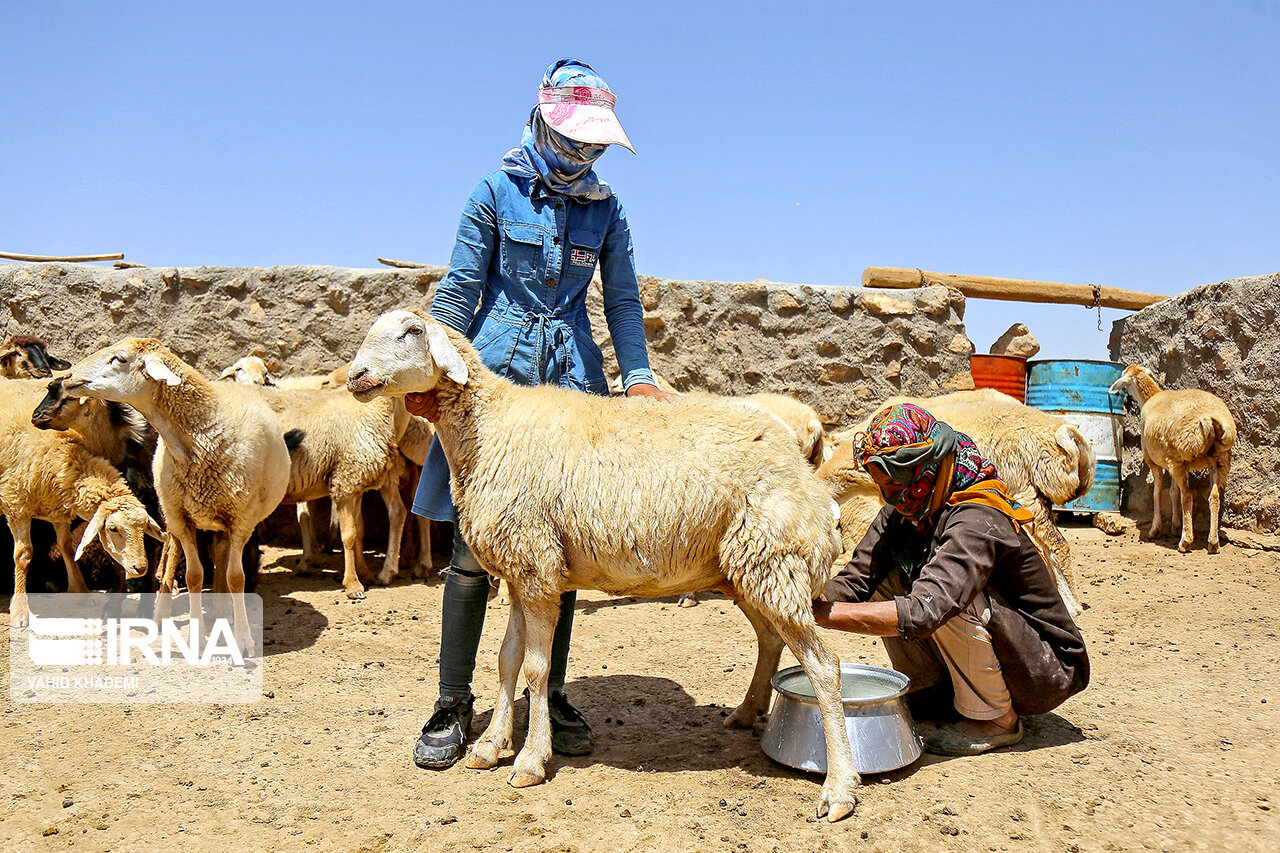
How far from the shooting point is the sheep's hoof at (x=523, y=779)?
10.0 feet

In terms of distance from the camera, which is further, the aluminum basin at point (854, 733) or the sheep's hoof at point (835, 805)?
the aluminum basin at point (854, 733)

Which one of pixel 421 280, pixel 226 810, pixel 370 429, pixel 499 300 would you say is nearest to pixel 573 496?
pixel 499 300

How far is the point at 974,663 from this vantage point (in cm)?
329

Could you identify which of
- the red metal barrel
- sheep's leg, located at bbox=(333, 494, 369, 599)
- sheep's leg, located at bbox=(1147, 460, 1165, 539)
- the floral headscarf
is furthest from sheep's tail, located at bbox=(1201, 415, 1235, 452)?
sheep's leg, located at bbox=(333, 494, 369, 599)

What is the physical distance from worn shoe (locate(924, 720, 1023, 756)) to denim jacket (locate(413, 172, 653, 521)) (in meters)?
1.85

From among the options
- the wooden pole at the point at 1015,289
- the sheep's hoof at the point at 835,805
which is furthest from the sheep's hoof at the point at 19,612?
the wooden pole at the point at 1015,289

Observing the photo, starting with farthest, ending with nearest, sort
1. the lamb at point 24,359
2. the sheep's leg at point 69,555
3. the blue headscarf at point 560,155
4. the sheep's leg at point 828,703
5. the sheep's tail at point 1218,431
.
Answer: the sheep's tail at point 1218,431 → the lamb at point 24,359 → the sheep's leg at point 69,555 → the blue headscarf at point 560,155 → the sheep's leg at point 828,703

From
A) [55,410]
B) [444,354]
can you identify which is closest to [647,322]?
[55,410]

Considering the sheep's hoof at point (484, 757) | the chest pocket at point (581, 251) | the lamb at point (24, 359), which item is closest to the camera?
the sheep's hoof at point (484, 757)

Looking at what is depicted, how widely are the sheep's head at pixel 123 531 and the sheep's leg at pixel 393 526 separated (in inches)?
77.0

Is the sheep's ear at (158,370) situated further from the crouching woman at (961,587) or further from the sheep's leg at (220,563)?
the crouching woman at (961,587)

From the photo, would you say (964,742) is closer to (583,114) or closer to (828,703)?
(828,703)

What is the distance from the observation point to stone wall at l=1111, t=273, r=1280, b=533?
7.88 meters

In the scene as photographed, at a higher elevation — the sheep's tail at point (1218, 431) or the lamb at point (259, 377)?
the lamb at point (259, 377)
